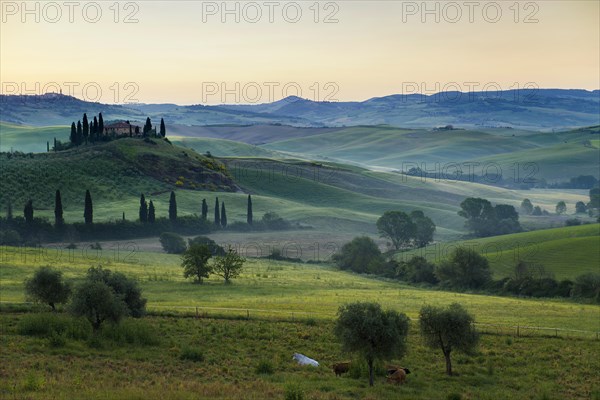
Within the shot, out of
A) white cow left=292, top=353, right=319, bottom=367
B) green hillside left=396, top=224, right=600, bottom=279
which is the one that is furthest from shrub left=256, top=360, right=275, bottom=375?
green hillside left=396, top=224, right=600, bottom=279

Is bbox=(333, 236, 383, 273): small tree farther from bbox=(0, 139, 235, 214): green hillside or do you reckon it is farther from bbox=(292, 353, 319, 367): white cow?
bbox=(292, 353, 319, 367): white cow

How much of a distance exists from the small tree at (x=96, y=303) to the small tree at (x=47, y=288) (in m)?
9.76

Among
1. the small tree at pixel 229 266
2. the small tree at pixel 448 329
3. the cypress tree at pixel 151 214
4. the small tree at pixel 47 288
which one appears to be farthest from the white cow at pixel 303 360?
the cypress tree at pixel 151 214

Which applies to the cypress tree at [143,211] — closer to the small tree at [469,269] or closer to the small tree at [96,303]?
the small tree at [469,269]

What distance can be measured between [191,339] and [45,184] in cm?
13694

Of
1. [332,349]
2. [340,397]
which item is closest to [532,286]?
[332,349]

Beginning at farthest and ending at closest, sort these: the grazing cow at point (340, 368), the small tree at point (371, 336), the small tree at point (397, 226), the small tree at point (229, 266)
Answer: the small tree at point (397, 226) < the small tree at point (229, 266) < the grazing cow at point (340, 368) < the small tree at point (371, 336)

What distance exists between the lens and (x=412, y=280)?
107875mm

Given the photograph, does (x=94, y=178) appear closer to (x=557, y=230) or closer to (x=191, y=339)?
(x=557, y=230)

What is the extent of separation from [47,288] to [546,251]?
265 ft

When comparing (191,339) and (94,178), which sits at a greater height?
(94,178)

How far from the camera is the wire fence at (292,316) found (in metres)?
58.8

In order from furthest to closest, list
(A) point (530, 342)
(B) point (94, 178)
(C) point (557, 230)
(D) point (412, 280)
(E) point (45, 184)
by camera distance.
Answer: (B) point (94, 178)
(E) point (45, 184)
(C) point (557, 230)
(D) point (412, 280)
(A) point (530, 342)

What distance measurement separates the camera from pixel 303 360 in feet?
153
